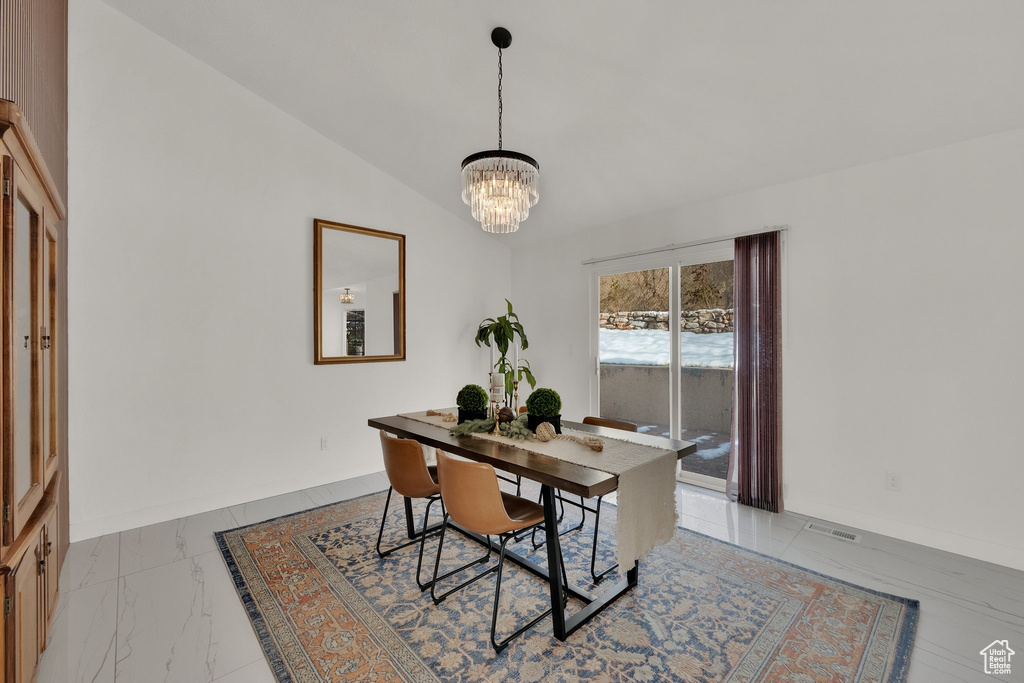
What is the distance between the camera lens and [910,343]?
8.83 ft

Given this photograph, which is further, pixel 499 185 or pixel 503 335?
pixel 503 335

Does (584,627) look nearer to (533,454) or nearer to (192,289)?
(533,454)

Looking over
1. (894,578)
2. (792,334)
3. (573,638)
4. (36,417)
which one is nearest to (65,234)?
(36,417)

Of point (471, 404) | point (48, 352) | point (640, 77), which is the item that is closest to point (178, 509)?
point (48, 352)

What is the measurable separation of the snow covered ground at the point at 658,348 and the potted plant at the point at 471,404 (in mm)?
1946

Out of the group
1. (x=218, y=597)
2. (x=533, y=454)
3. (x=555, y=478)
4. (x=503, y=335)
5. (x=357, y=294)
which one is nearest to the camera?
(x=555, y=478)

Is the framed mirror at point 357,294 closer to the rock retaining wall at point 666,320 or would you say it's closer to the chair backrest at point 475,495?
the rock retaining wall at point 666,320

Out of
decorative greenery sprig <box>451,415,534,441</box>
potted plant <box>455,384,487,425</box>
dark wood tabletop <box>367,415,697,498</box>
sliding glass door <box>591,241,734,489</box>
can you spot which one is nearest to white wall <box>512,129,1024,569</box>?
sliding glass door <box>591,241,734,489</box>

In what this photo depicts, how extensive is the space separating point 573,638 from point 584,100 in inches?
116

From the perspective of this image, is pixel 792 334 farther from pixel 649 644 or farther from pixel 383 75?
pixel 383 75

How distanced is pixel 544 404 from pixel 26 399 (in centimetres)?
205

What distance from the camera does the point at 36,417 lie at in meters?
1.62

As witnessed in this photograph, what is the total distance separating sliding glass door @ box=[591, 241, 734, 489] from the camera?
3.57 m

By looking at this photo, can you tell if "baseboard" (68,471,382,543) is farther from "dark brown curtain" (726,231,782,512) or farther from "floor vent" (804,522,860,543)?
"floor vent" (804,522,860,543)
